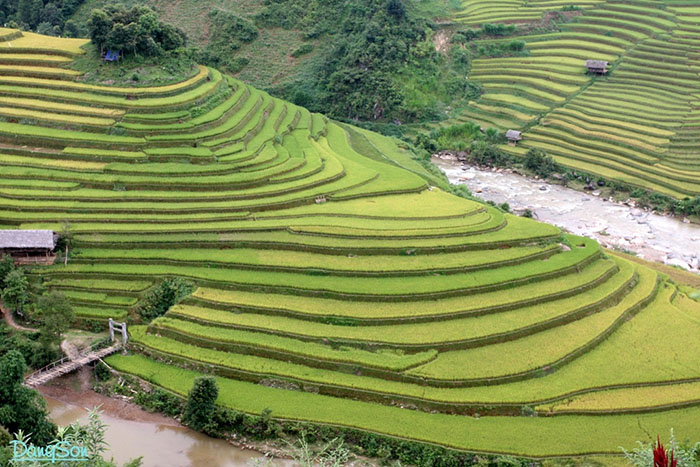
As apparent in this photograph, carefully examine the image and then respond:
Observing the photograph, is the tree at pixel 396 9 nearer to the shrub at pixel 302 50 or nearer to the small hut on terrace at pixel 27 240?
the shrub at pixel 302 50

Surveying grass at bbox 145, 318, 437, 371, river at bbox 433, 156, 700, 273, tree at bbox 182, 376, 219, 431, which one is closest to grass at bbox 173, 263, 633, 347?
grass at bbox 145, 318, 437, 371

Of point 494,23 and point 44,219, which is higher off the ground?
point 494,23

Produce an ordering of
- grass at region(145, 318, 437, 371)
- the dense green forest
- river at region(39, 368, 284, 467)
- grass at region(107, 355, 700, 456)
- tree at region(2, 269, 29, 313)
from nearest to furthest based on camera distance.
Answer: grass at region(107, 355, 700, 456) < river at region(39, 368, 284, 467) < grass at region(145, 318, 437, 371) < tree at region(2, 269, 29, 313) < the dense green forest

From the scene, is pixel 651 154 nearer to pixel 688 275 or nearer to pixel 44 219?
pixel 688 275

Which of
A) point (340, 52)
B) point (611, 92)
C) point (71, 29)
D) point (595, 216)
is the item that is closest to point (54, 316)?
point (595, 216)

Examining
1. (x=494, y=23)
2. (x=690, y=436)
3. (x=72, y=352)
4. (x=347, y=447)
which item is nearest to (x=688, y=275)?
(x=690, y=436)

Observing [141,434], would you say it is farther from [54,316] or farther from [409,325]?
[409,325]

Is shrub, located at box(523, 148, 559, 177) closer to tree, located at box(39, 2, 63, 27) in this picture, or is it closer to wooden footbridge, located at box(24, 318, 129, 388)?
wooden footbridge, located at box(24, 318, 129, 388)
